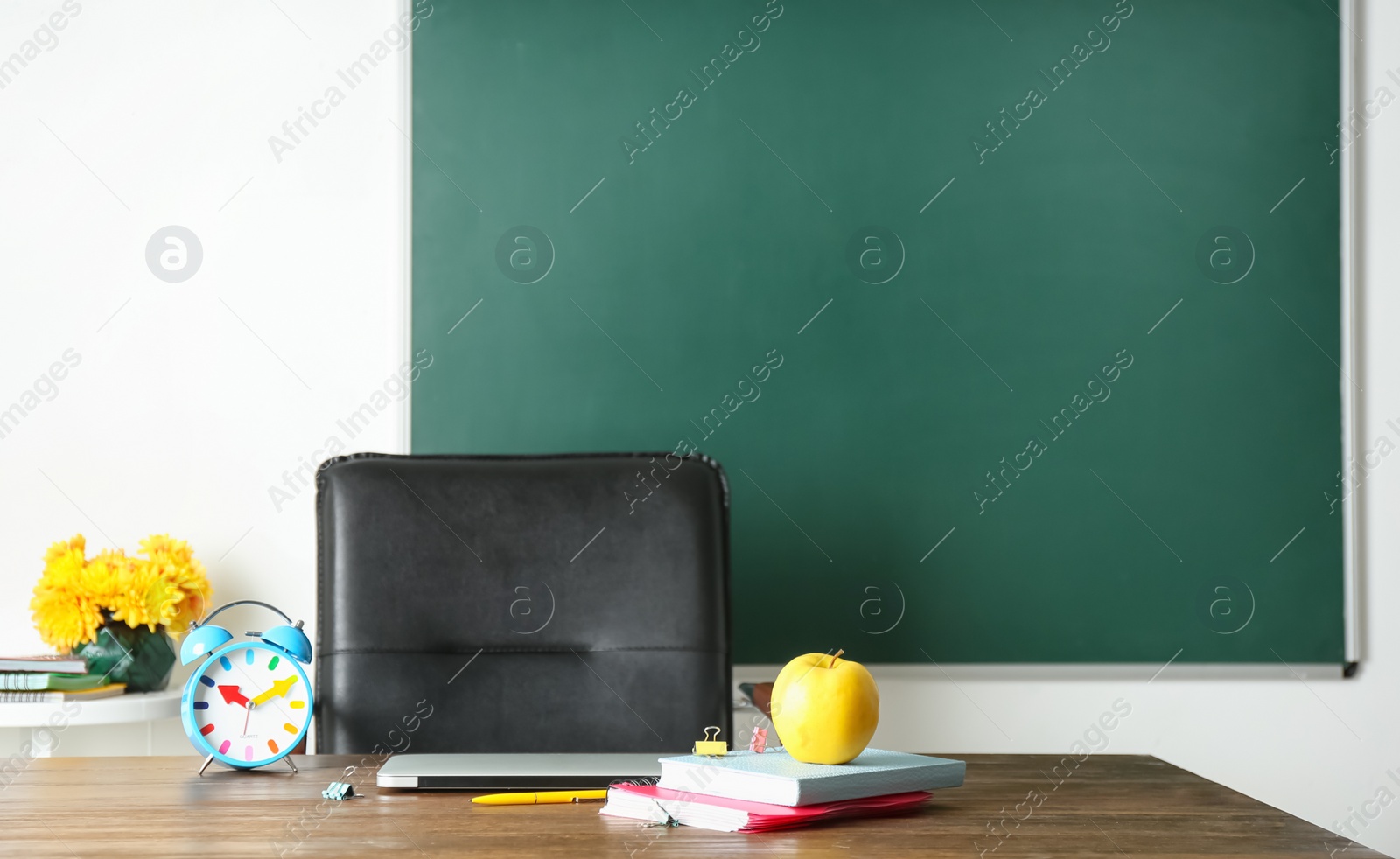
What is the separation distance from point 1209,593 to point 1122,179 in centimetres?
89

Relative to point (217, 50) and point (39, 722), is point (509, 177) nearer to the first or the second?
point (217, 50)

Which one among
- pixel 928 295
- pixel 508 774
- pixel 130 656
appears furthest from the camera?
pixel 928 295

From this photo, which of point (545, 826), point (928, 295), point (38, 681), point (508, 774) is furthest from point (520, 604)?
point (928, 295)

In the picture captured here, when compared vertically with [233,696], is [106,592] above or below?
above

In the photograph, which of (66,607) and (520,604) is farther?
(66,607)

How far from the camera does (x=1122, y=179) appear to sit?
2236mm

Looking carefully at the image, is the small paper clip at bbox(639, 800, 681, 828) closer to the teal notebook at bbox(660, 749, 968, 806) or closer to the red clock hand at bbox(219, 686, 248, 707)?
the teal notebook at bbox(660, 749, 968, 806)

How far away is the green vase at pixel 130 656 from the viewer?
1.90m

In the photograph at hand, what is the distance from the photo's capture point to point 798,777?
0.89 metres

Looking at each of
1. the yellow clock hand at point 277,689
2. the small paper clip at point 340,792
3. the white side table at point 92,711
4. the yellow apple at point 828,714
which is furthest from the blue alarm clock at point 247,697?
the white side table at point 92,711

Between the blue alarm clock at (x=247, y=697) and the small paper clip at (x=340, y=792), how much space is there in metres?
0.18

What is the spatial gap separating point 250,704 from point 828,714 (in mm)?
681

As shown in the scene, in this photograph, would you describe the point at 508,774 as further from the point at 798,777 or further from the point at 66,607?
the point at 66,607

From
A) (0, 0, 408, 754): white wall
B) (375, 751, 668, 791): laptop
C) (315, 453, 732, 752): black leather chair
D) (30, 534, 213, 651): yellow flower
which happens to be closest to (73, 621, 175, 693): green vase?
(30, 534, 213, 651): yellow flower
